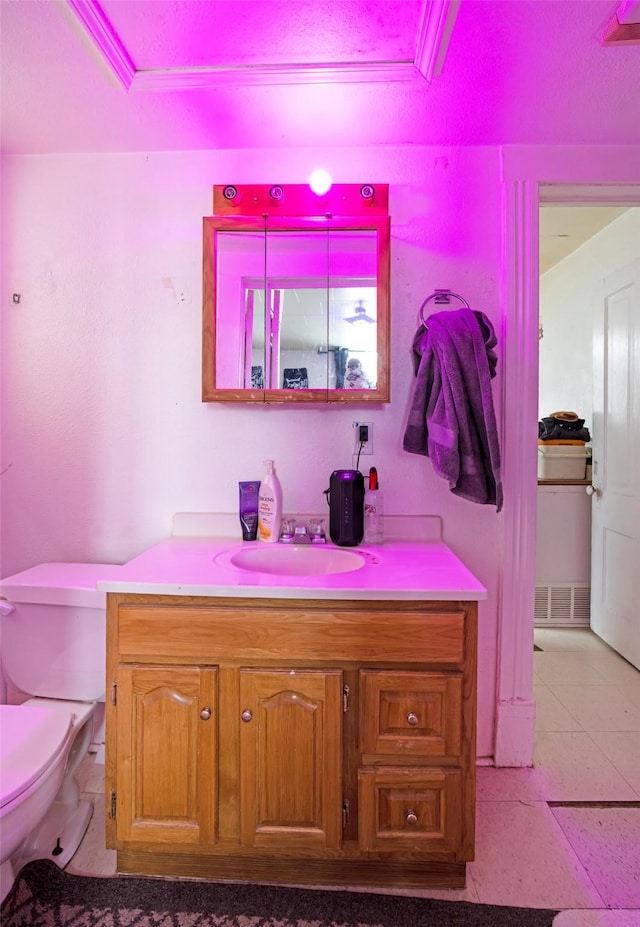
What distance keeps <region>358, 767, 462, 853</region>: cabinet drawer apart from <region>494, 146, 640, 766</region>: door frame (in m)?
0.61

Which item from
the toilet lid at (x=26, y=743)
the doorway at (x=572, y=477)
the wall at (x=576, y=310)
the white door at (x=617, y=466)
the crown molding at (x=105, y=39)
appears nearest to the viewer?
the toilet lid at (x=26, y=743)

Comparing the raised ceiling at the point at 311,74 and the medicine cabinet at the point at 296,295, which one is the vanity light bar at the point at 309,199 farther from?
the raised ceiling at the point at 311,74

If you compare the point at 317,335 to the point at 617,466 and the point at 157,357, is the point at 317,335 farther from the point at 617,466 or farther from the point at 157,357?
the point at 617,466

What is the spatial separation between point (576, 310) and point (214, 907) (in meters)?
3.65

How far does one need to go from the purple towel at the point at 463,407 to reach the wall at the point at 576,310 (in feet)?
5.39

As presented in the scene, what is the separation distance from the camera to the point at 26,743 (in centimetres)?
117

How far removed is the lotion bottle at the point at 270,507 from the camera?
1642mm

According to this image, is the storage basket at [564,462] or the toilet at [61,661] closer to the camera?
the toilet at [61,661]

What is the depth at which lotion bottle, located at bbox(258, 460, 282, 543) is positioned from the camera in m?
1.64

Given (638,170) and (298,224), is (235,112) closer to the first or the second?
(298,224)

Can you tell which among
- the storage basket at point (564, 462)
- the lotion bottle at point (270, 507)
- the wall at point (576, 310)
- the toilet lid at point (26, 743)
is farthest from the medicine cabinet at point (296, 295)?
the storage basket at point (564, 462)

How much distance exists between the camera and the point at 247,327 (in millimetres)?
1706

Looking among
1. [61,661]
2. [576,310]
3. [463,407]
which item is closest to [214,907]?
[61,661]

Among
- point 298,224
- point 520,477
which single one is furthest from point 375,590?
point 298,224
